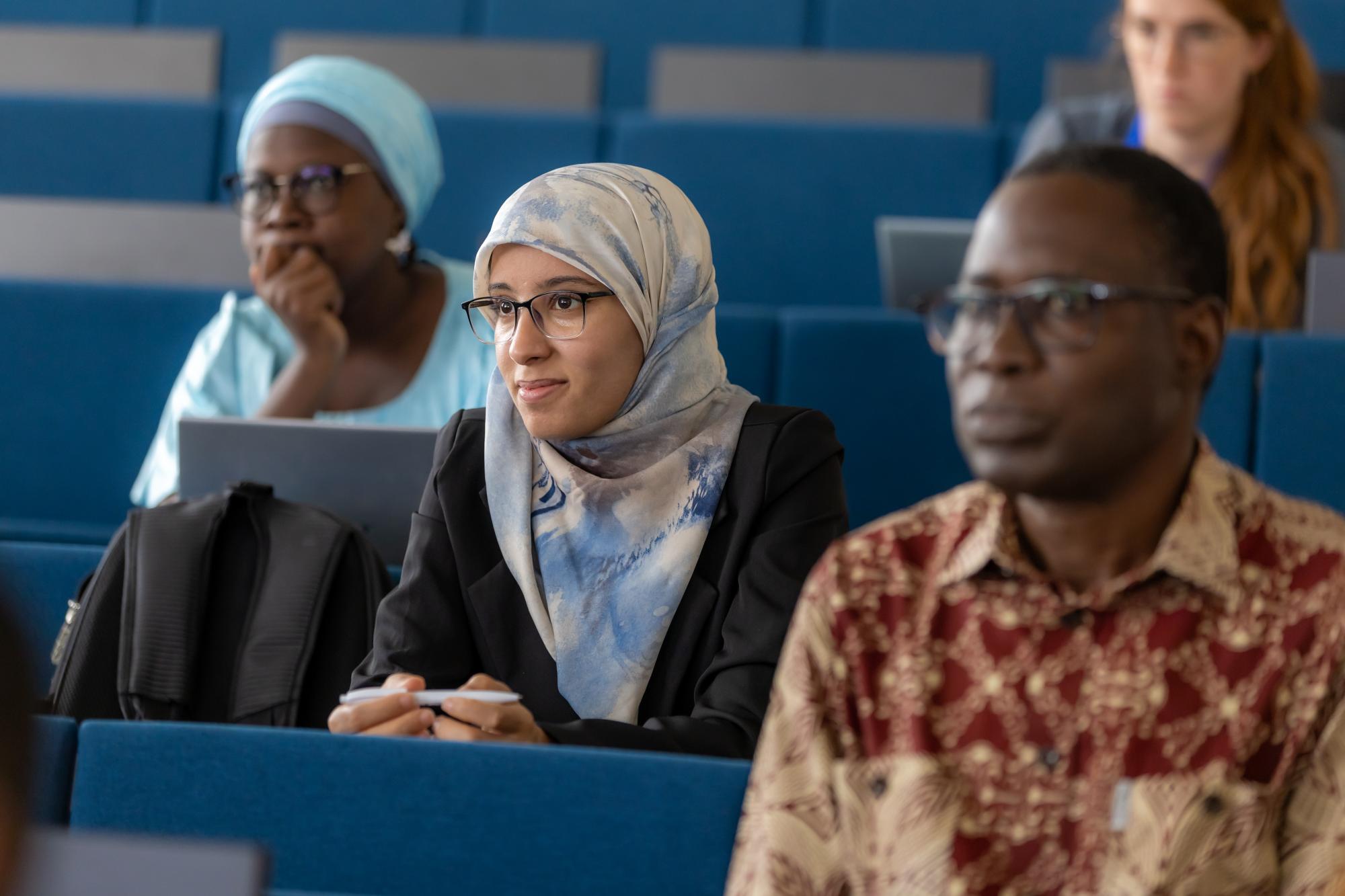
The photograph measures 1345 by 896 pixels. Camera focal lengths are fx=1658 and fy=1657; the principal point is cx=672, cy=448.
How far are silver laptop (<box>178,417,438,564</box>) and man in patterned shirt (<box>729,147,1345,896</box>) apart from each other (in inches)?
39.4

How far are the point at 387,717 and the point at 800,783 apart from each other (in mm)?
510

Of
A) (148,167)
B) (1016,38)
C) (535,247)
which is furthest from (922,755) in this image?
(1016,38)

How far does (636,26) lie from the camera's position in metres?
4.14

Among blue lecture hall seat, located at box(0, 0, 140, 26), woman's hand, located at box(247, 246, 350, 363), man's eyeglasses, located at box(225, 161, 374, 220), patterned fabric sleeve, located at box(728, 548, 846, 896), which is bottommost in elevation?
patterned fabric sleeve, located at box(728, 548, 846, 896)

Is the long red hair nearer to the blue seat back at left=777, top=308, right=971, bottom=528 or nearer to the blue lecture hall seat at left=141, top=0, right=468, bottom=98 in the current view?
the blue seat back at left=777, top=308, right=971, bottom=528

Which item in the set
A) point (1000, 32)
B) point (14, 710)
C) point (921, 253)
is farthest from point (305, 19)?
point (14, 710)

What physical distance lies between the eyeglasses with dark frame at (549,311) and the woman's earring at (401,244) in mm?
982

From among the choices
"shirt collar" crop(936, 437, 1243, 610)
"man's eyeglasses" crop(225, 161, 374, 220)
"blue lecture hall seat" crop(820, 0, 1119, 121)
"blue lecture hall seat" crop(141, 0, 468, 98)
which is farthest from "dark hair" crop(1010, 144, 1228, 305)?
"blue lecture hall seat" crop(141, 0, 468, 98)

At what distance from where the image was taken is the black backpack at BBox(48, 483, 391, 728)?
5.70 ft

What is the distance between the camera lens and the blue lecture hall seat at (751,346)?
2.48 metres

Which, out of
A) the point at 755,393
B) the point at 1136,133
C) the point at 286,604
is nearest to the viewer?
the point at 286,604

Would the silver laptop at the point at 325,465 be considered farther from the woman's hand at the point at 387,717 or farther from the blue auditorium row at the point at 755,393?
the woman's hand at the point at 387,717

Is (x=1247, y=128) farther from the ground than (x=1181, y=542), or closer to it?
farther from the ground

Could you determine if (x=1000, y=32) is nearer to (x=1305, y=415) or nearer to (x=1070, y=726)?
(x=1305, y=415)
